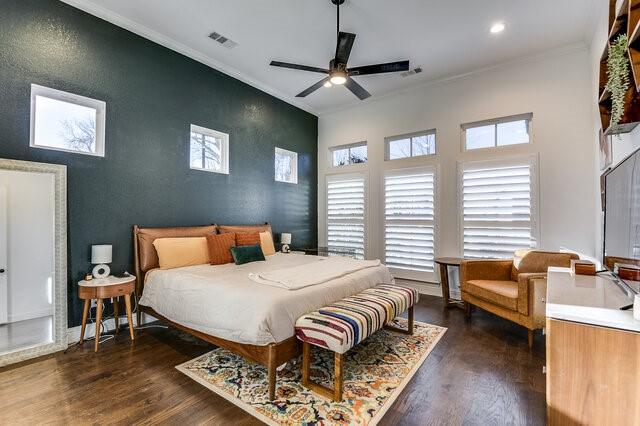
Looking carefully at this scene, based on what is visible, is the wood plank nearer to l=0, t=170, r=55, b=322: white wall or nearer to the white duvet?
the white duvet

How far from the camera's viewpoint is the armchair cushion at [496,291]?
3.09m

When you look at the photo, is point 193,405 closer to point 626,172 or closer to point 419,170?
point 626,172

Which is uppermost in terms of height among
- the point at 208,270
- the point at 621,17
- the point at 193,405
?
the point at 621,17

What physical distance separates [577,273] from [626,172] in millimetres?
953

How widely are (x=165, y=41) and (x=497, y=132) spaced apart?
15.7ft

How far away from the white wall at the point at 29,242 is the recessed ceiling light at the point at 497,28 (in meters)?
5.01

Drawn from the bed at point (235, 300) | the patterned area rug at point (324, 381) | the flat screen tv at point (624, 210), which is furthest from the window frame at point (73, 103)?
the flat screen tv at point (624, 210)

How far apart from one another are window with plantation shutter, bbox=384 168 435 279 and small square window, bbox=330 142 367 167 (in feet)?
2.48

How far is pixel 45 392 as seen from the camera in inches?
85.7

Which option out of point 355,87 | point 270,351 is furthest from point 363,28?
point 270,351

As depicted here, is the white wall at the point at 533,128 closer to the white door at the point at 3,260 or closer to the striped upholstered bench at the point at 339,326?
the striped upholstered bench at the point at 339,326

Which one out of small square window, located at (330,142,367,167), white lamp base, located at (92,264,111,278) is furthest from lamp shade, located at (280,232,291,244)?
white lamp base, located at (92,264,111,278)

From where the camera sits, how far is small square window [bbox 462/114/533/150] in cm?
426

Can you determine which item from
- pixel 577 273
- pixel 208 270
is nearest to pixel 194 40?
pixel 208 270
